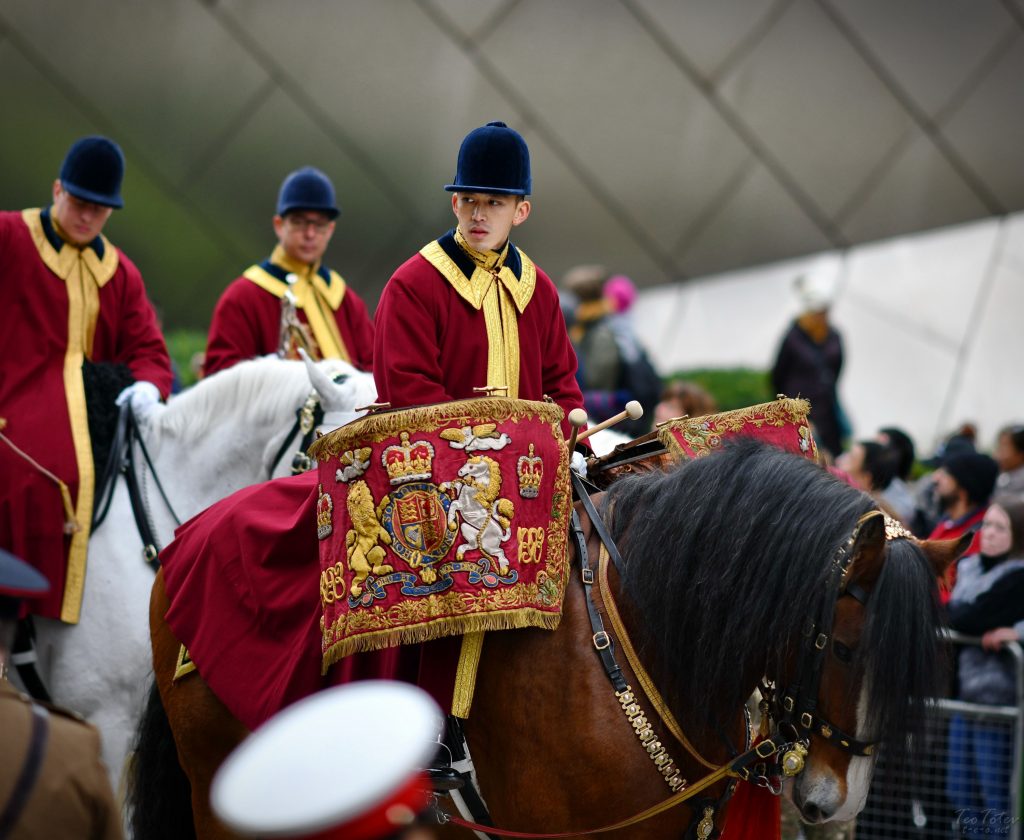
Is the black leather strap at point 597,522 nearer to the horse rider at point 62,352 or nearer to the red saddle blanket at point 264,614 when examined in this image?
the red saddle blanket at point 264,614

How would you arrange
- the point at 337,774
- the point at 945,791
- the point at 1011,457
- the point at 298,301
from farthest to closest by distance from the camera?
1. the point at 1011,457
2. the point at 298,301
3. the point at 945,791
4. the point at 337,774

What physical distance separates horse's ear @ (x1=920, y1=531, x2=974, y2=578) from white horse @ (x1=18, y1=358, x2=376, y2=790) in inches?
97.2

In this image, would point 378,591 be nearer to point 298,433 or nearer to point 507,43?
point 298,433

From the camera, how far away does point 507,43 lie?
44.3 feet

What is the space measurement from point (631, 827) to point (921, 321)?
11023 millimetres

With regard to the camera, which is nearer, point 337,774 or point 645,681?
point 337,774

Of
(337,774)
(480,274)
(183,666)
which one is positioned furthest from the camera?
(183,666)

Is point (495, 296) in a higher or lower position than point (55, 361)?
higher

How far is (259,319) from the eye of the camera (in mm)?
6910

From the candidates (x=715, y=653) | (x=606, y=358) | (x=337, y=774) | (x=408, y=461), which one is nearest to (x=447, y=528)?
Result: (x=408, y=461)

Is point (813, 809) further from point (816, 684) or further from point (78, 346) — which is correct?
point (78, 346)

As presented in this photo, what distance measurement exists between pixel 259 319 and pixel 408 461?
11.7ft

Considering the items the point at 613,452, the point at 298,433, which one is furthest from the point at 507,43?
the point at 613,452

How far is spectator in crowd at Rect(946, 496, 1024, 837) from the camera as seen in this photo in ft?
20.8
